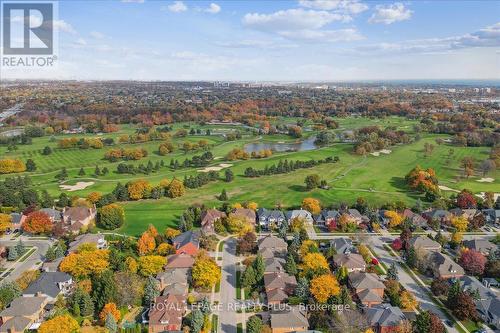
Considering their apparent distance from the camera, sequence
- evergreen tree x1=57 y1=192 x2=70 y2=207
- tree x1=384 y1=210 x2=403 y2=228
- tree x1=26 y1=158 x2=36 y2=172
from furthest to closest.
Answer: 1. tree x1=26 y1=158 x2=36 y2=172
2. evergreen tree x1=57 y1=192 x2=70 y2=207
3. tree x1=384 y1=210 x2=403 y2=228

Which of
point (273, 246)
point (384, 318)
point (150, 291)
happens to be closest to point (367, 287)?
point (384, 318)

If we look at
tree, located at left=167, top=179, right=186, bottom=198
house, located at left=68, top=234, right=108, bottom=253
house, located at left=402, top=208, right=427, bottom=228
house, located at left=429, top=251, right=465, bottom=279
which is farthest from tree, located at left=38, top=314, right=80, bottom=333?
house, located at left=402, top=208, right=427, bottom=228

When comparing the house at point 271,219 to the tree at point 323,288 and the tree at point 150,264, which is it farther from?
the tree at point 323,288

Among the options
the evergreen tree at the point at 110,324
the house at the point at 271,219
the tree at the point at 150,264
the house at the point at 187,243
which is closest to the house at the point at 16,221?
the house at the point at 187,243

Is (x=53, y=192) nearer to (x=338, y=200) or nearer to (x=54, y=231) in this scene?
(x=54, y=231)

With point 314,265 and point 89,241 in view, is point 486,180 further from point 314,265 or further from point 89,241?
point 89,241

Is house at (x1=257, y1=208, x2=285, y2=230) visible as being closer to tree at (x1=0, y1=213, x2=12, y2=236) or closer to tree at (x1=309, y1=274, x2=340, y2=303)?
tree at (x1=309, y1=274, x2=340, y2=303)
